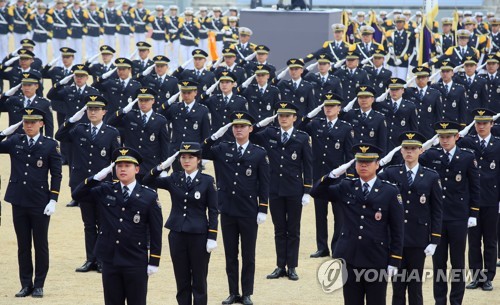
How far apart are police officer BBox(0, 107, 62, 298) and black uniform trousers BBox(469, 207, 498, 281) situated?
175 inches

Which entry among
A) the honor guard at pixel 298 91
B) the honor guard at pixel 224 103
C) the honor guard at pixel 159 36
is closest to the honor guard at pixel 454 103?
the honor guard at pixel 298 91

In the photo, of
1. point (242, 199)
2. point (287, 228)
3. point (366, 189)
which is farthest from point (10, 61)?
point (366, 189)

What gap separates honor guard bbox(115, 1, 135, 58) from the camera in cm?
3148

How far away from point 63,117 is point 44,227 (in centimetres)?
721

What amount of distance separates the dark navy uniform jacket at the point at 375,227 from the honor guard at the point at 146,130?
515 centimetres

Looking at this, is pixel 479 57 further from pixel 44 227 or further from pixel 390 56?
pixel 44 227

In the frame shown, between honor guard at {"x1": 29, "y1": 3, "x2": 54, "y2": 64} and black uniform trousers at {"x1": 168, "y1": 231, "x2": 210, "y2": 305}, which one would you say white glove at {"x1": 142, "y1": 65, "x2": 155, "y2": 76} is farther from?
honor guard at {"x1": 29, "y1": 3, "x2": 54, "y2": 64}

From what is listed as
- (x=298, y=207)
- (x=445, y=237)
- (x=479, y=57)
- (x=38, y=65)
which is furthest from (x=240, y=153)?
(x=479, y=57)

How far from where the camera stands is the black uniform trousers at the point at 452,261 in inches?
451

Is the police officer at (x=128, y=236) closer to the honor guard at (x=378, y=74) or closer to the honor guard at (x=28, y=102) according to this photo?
the honor guard at (x=28, y=102)

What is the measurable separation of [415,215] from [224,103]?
6.69 metres

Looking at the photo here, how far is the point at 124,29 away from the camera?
31.6 m

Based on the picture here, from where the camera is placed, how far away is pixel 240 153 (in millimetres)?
12039

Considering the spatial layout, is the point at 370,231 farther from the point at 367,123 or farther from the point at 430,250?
the point at 367,123
